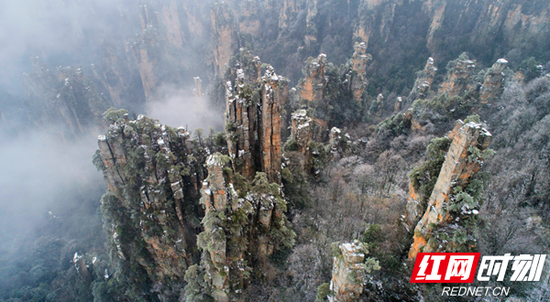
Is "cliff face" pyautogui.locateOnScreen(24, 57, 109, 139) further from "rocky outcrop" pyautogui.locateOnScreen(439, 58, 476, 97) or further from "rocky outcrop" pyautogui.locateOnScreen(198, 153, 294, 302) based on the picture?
"rocky outcrop" pyautogui.locateOnScreen(439, 58, 476, 97)

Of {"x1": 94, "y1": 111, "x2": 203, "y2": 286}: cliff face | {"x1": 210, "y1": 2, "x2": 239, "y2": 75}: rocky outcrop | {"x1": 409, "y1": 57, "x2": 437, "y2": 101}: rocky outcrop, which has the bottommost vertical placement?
{"x1": 94, "y1": 111, "x2": 203, "y2": 286}: cliff face

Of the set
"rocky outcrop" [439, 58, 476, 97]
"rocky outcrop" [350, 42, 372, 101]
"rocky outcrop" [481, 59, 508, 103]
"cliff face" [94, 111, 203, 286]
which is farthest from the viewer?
"rocky outcrop" [350, 42, 372, 101]

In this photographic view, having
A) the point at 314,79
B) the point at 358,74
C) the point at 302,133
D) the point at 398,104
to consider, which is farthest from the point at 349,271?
the point at 398,104

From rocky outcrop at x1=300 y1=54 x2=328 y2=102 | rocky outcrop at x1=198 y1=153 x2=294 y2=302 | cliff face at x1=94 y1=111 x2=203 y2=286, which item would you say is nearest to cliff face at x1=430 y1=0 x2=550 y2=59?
rocky outcrop at x1=300 y1=54 x2=328 y2=102

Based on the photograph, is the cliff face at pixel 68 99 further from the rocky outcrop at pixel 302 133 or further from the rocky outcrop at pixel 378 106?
the rocky outcrop at pixel 378 106

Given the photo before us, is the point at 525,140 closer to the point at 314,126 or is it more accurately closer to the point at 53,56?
the point at 314,126

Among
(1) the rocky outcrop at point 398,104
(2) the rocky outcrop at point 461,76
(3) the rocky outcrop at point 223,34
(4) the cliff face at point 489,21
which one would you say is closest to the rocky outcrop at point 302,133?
(2) the rocky outcrop at point 461,76

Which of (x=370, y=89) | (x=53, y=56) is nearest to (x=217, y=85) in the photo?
(x=370, y=89)

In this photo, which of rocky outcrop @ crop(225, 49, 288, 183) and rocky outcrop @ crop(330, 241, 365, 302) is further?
rocky outcrop @ crop(225, 49, 288, 183)
